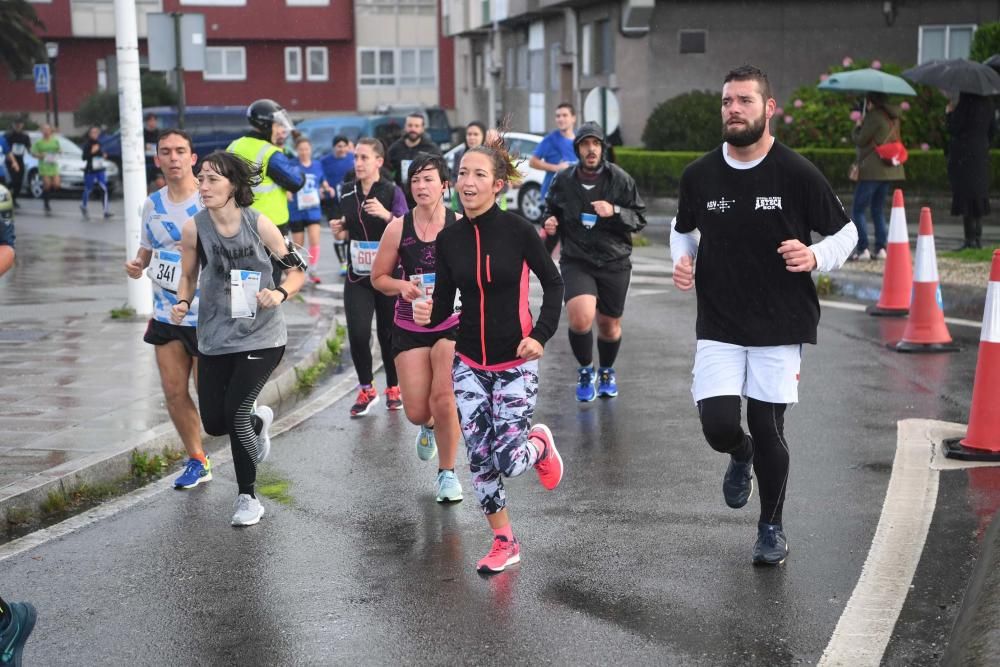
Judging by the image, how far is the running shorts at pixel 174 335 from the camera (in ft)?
24.1

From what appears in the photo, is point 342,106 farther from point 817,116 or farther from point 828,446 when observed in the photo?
point 828,446

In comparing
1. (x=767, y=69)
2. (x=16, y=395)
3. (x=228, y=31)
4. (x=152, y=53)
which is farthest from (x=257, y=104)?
(x=228, y=31)

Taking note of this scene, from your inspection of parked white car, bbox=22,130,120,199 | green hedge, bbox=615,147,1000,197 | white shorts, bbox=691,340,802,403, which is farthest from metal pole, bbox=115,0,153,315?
parked white car, bbox=22,130,120,199

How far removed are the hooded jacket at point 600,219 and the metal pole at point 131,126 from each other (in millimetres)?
5259

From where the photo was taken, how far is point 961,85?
1634 cm

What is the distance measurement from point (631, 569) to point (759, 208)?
156cm

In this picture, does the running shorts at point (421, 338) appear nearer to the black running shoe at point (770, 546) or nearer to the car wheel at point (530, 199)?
the black running shoe at point (770, 546)

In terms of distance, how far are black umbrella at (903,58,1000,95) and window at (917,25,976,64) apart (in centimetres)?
1565

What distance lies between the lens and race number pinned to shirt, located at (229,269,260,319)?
22.1 feet

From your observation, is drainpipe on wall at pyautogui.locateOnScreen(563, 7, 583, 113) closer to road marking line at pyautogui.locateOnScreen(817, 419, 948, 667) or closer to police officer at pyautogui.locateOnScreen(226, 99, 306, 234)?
police officer at pyautogui.locateOnScreen(226, 99, 306, 234)

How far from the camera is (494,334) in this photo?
598 cm

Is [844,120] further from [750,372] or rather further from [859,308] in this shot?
[750,372]

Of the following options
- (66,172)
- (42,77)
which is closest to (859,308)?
(66,172)

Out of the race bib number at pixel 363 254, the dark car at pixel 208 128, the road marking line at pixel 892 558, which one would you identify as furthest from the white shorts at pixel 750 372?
the dark car at pixel 208 128
